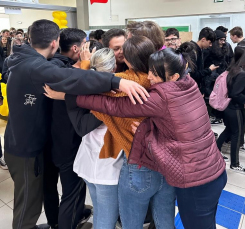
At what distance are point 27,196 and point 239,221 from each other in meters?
1.75

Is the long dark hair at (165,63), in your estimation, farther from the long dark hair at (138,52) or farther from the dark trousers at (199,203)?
the dark trousers at (199,203)

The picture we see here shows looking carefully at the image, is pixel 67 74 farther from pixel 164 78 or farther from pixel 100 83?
pixel 164 78

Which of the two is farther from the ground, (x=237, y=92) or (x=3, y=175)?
(x=237, y=92)

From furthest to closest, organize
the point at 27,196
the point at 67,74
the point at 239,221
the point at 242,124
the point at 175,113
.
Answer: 1. the point at 242,124
2. the point at 239,221
3. the point at 27,196
4. the point at 67,74
5. the point at 175,113

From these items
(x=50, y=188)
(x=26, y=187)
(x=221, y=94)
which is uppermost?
(x=221, y=94)

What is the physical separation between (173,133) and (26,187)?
1.05m

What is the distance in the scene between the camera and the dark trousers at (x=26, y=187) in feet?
5.08

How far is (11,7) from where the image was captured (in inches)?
230

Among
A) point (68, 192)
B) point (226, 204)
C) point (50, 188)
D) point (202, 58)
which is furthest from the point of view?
point (202, 58)

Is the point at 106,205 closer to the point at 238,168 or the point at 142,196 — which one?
the point at 142,196

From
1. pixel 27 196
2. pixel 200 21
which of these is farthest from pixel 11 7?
pixel 27 196

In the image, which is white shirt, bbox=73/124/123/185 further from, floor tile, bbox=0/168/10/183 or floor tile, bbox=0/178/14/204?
floor tile, bbox=0/168/10/183

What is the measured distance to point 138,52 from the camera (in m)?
1.15

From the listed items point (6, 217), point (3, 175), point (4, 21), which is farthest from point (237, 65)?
point (4, 21)
